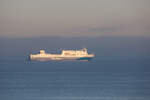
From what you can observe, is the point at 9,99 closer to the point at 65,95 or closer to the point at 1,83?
the point at 65,95

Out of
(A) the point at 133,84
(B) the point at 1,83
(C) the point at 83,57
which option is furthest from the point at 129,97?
(C) the point at 83,57

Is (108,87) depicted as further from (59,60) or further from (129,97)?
(59,60)

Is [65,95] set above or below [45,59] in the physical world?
below

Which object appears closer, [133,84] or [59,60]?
[133,84]

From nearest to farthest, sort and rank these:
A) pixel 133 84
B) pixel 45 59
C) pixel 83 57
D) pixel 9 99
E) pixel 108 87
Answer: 1. pixel 9 99
2. pixel 108 87
3. pixel 133 84
4. pixel 83 57
5. pixel 45 59

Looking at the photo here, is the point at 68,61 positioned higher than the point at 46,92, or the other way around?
the point at 68,61

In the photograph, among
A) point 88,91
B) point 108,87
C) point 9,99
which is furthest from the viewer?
point 108,87

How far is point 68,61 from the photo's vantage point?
75938 mm

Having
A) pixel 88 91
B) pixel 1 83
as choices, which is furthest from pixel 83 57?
pixel 88 91

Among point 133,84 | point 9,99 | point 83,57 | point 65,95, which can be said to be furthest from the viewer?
point 83,57

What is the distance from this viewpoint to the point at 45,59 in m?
76.8

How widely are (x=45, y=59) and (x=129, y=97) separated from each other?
167ft

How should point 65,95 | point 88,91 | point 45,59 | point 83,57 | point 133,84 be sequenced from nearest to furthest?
point 65,95 < point 88,91 < point 133,84 < point 83,57 < point 45,59

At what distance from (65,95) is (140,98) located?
4.14m
